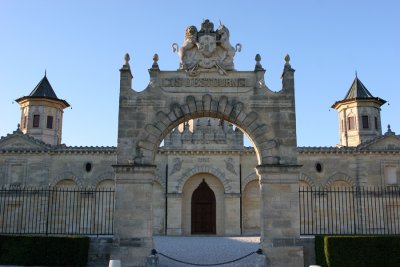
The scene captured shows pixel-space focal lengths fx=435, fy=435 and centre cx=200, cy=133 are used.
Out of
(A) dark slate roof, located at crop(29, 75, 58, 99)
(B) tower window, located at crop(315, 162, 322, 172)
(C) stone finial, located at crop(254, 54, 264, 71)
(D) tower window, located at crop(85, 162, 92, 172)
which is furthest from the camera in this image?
(A) dark slate roof, located at crop(29, 75, 58, 99)

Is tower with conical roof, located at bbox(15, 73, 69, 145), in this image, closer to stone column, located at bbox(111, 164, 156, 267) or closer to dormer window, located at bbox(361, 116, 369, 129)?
stone column, located at bbox(111, 164, 156, 267)

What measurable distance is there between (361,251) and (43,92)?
2614 cm

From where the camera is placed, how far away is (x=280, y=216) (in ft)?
45.7

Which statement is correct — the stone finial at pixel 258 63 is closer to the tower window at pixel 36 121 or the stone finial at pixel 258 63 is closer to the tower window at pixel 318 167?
the tower window at pixel 318 167

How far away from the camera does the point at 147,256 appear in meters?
13.6

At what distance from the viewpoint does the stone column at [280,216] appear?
1363cm

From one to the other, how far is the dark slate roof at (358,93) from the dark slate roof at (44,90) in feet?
70.7

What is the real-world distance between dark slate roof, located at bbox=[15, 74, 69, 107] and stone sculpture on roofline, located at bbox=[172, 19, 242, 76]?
19.5 meters

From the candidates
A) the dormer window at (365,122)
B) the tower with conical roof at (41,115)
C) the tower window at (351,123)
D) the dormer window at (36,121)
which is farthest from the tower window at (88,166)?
the dormer window at (365,122)

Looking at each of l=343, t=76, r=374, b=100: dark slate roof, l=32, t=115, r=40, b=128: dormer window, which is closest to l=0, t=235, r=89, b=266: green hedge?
l=32, t=115, r=40, b=128: dormer window

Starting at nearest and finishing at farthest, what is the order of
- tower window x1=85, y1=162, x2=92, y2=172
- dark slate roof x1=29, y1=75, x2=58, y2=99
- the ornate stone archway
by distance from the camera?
the ornate stone archway < tower window x1=85, y1=162, x2=92, y2=172 < dark slate roof x1=29, y1=75, x2=58, y2=99

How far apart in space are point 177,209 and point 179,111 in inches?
535

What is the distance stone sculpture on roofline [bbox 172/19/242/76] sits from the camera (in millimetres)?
15117

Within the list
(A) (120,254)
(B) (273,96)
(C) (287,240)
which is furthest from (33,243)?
(B) (273,96)
